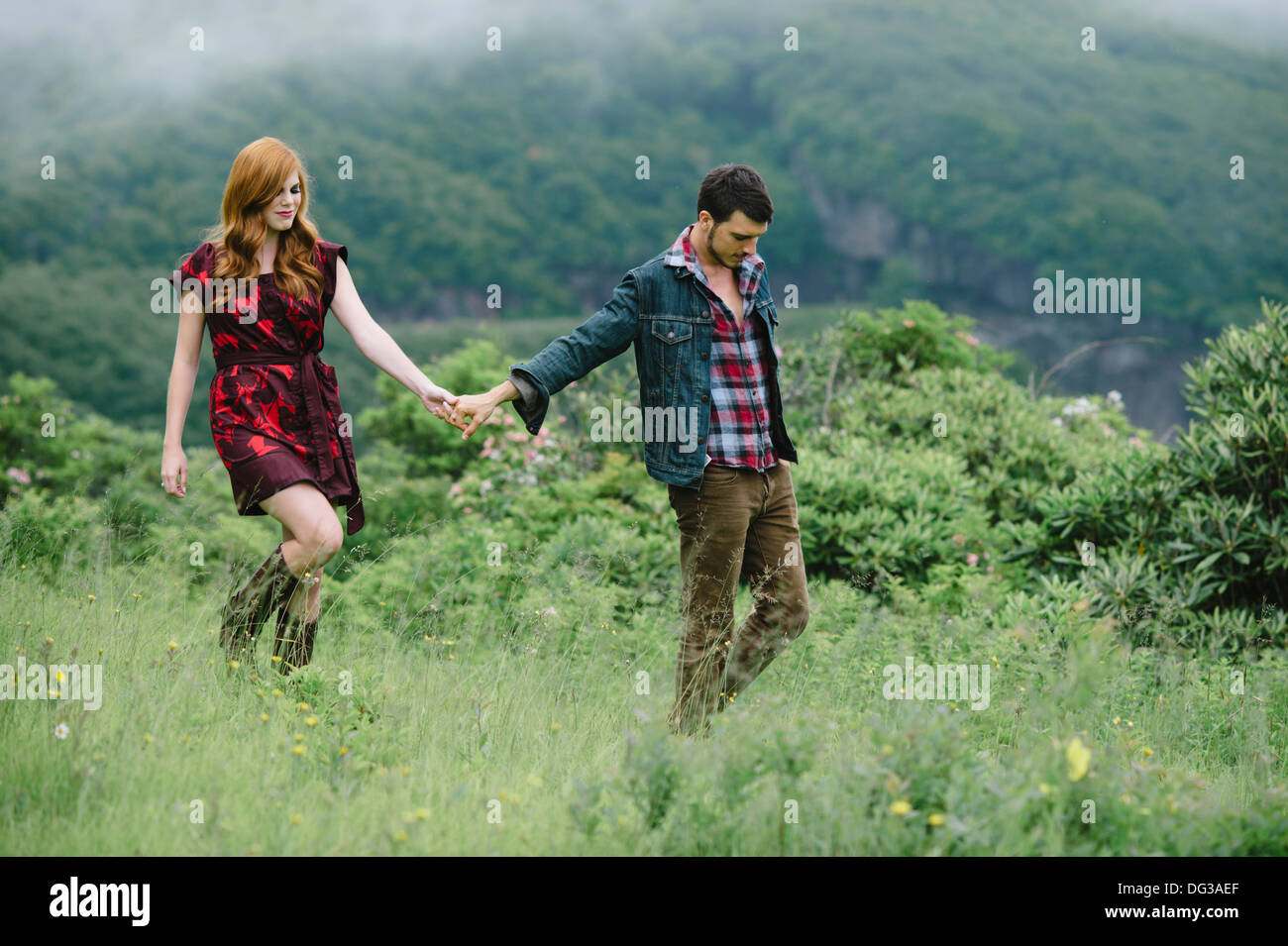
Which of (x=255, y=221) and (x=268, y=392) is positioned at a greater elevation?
(x=255, y=221)

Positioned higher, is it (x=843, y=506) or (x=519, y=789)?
(x=843, y=506)

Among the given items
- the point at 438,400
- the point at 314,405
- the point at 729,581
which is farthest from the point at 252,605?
the point at 729,581

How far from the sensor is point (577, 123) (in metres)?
44.3

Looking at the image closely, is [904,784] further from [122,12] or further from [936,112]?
[122,12]

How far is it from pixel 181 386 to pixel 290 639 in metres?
0.92

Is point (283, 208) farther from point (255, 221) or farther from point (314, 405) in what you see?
point (314, 405)

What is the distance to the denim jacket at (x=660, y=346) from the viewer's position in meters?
3.45

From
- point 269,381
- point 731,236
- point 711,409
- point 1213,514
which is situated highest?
point 731,236

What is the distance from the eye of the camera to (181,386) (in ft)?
11.5

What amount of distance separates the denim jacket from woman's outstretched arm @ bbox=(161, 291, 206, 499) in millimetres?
1067

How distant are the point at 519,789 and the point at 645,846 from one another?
0.60m
